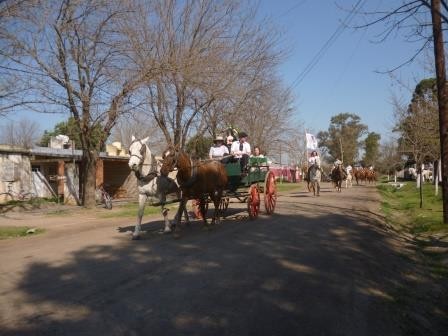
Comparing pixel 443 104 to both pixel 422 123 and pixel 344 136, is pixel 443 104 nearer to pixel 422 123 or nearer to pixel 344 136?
pixel 422 123

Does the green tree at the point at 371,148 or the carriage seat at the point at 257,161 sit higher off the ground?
the green tree at the point at 371,148

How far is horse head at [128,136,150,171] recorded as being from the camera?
10719mm

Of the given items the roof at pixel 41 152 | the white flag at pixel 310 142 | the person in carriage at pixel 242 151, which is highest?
the white flag at pixel 310 142

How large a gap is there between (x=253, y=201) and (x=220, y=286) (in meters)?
7.81

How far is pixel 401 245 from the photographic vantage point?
11.7m

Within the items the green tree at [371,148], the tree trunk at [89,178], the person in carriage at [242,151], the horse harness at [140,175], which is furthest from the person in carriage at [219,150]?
the green tree at [371,148]

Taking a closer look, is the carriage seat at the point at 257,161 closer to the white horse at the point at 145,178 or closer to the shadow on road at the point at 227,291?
the white horse at the point at 145,178

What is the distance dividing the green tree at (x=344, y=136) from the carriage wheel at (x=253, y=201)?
287ft

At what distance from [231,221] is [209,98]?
1216cm

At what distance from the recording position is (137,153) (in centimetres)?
1093

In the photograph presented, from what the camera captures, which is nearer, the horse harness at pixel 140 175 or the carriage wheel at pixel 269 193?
the horse harness at pixel 140 175

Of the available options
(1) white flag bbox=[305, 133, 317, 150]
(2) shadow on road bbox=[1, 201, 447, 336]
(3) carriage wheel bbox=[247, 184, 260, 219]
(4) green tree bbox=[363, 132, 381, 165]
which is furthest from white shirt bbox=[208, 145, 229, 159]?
(4) green tree bbox=[363, 132, 381, 165]

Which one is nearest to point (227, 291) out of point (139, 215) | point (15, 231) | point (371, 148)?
point (139, 215)

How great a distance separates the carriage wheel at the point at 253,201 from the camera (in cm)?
1411
